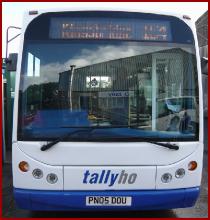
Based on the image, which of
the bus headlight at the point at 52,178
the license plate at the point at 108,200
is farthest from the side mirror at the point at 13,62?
the license plate at the point at 108,200

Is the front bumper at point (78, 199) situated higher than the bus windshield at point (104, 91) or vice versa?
the bus windshield at point (104, 91)

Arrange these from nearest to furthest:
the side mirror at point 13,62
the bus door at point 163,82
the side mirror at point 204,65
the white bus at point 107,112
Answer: the white bus at point 107,112
the bus door at point 163,82
the side mirror at point 13,62
the side mirror at point 204,65

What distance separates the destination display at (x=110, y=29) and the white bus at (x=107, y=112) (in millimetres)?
13

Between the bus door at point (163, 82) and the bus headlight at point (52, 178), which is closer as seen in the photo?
the bus headlight at point (52, 178)

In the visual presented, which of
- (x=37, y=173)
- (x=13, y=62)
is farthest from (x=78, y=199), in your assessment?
(x=13, y=62)

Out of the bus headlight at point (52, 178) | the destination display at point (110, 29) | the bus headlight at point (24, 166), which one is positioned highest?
the destination display at point (110, 29)

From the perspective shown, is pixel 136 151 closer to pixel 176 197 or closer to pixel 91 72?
pixel 176 197

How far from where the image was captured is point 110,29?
540 centimetres

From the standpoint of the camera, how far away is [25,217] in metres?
6.04

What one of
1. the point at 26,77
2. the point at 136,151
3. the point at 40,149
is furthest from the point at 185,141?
the point at 26,77

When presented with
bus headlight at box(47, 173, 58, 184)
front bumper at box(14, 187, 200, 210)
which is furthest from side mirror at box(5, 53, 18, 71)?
front bumper at box(14, 187, 200, 210)

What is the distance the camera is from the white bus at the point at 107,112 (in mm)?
5203

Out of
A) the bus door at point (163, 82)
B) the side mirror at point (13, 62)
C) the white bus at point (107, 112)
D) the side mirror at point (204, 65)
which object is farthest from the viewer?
the side mirror at point (204, 65)

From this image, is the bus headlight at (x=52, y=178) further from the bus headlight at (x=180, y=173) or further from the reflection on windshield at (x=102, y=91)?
the bus headlight at (x=180, y=173)
